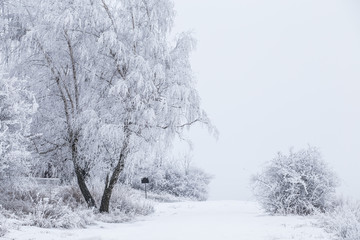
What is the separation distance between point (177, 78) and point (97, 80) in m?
2.39

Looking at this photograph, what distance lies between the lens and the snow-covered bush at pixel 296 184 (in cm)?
1099

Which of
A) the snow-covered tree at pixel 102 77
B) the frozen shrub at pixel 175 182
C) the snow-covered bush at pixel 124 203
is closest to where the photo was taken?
the snow-covered tree at pixel 102 77

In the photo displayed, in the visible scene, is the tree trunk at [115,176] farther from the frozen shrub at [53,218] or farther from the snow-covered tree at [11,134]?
the snow-covered tree at [11,134]

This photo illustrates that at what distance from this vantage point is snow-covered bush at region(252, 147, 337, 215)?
10992 mm

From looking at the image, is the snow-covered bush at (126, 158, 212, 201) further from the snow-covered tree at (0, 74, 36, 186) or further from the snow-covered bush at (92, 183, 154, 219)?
the snow-covered tree at (0, 74, 36, 186)

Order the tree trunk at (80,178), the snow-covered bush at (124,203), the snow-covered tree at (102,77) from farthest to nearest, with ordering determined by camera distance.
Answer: the snow-covered bush at (124,203) → the tree trunk at (80,178) → the snow-covered tree at (102,77)

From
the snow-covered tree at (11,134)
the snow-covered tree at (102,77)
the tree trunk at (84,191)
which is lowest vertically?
the tree trunk at (84,191)

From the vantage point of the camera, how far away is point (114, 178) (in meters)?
11.8

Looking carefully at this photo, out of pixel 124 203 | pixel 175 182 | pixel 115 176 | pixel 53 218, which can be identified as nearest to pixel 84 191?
pixel 115 176

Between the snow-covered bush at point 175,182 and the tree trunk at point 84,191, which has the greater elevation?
the snow-covered bush at point 175,182

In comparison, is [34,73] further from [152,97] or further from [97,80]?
[152,97]

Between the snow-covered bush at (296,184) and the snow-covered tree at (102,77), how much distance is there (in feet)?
A: 8.24

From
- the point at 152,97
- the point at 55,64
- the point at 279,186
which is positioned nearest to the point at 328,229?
the point at 279,186

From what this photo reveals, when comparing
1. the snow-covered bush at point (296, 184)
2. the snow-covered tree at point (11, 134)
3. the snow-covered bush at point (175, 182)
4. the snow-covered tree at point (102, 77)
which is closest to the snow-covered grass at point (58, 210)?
the snow-covered tree at point (11, 134)
